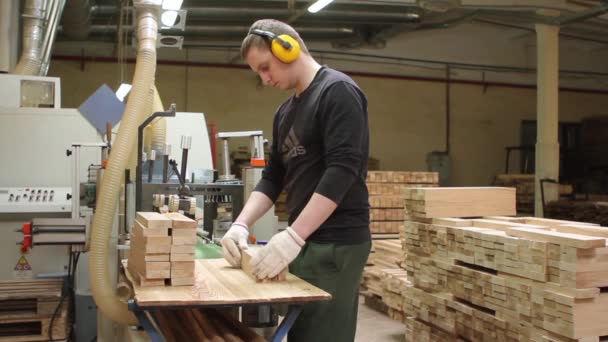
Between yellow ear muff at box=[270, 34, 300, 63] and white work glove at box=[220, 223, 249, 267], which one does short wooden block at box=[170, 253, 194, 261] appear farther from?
yellow ear muff at box=[270, 34, 300, 63]

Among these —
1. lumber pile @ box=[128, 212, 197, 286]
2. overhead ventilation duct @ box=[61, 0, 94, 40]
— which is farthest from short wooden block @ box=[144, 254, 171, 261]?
overhead ventilation duct @ box=[61, 0, 94, 40]

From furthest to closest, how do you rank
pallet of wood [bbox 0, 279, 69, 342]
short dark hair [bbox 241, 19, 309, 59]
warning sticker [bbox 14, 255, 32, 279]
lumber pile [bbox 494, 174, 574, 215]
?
1. lumber pile [bbox 494, 174, 574, 215]
2. warning sticker [bbox 14, 255, 32, 279]
3. pallet of wood [bbox 0, 279, 69, 342]
4. short dark hair [bbox 241, 19, 309, 59]

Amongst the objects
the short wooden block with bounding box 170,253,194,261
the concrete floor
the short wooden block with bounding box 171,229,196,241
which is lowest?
the concrete floor

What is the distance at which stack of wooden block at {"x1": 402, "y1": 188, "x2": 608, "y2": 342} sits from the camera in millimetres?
2699

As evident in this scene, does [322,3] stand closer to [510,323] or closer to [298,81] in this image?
[510,323]

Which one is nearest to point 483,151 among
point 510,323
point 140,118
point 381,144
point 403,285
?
point 381,144

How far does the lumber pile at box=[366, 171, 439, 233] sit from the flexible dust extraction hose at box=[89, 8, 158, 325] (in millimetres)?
3990

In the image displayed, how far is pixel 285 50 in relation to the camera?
5.99 feet

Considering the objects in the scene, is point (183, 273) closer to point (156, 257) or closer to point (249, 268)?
point (156, 257)

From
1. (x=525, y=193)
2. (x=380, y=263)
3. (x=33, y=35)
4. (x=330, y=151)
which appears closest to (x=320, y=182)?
(x=330, y=151)

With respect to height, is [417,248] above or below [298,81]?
below

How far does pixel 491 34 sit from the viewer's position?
1012 centimetres

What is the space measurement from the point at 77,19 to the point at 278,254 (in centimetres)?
597

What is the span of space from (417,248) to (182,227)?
7.90 feet
